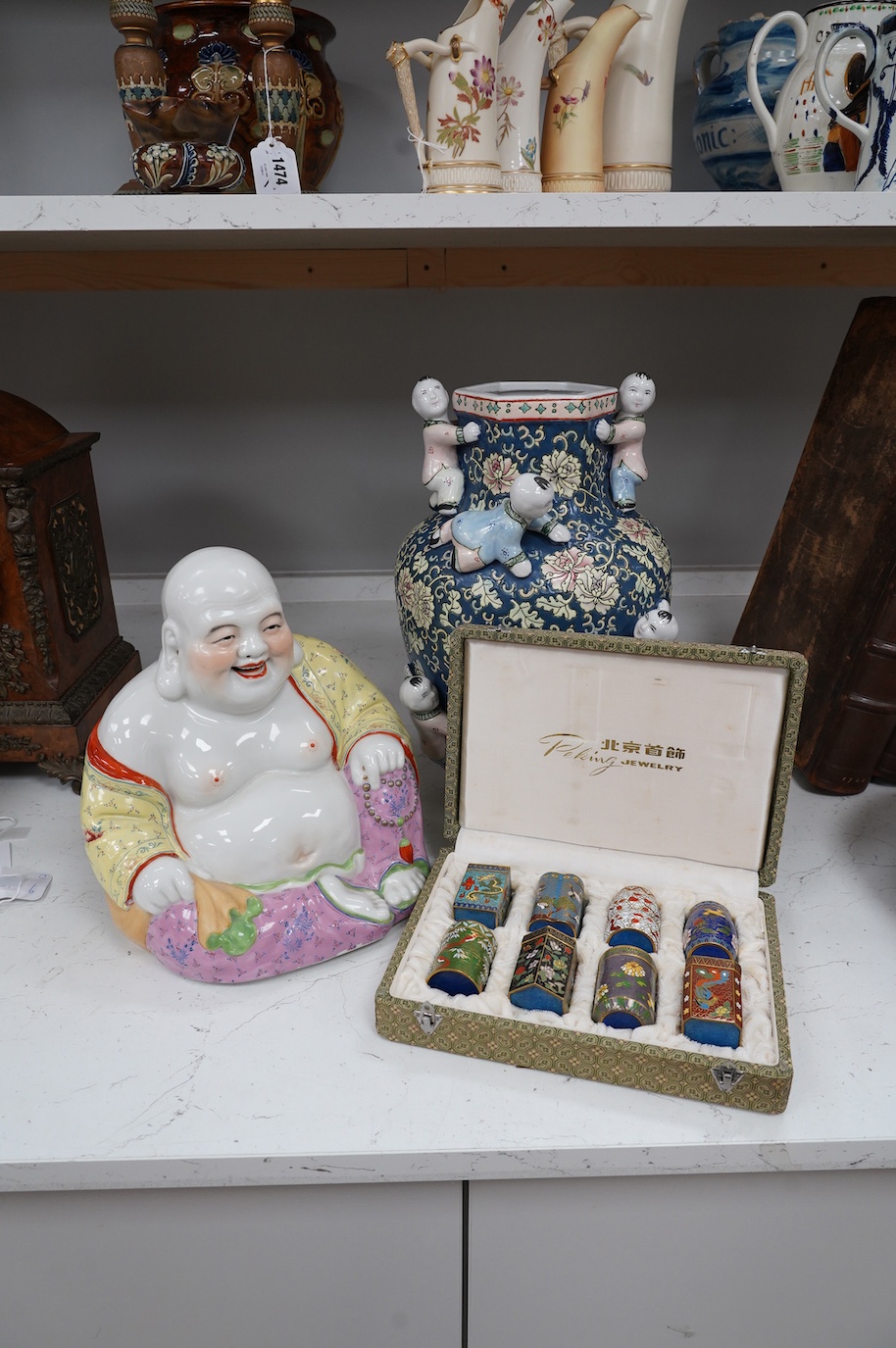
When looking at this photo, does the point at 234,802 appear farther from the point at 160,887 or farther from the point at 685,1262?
the point at 685,1262

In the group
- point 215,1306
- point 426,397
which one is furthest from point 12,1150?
point 426,397

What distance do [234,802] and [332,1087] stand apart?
23 centimetres

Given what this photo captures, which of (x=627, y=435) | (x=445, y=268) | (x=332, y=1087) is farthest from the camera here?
(x=445, y=268)

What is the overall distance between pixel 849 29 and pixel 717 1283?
100 cm

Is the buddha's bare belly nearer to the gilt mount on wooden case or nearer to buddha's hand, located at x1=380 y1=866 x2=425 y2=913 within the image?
buddha's hand, located at x1=380 y1=866 x2=425 y2=913

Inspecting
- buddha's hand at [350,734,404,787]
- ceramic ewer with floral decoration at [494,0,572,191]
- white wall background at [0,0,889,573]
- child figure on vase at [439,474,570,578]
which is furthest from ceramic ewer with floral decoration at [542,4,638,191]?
buddha's hand at [350,734,404,787]

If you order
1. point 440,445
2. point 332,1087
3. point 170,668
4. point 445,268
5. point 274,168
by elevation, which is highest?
point 274,168

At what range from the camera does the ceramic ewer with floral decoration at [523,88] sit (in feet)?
2.71

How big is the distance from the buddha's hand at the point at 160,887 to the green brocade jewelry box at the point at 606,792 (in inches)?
6.8

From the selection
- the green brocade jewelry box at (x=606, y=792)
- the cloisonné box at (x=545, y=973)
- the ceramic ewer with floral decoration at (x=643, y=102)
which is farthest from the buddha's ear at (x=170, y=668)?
the ceramic ewer with floral decoration at (x=643, y=102)

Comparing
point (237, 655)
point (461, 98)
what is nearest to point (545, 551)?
point (237, 655)

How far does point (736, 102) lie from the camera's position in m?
0.99

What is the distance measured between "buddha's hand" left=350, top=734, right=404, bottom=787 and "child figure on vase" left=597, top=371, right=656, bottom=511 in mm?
Answer: 318

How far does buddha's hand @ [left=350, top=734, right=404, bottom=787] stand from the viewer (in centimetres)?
82
